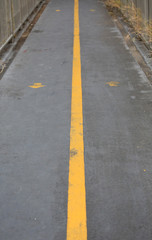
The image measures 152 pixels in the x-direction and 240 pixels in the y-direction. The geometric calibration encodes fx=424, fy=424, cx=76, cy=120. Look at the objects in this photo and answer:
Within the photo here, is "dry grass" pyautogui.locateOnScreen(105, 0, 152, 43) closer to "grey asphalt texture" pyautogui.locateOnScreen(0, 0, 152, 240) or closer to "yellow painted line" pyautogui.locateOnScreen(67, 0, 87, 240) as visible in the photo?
"grey asphalt texture" pyautogui.locateOnScreen(0, 0, 152, 240)

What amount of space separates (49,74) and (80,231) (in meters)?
4.90

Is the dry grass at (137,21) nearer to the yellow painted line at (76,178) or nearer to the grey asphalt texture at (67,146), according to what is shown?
the grey asphalt texture at (67,146)

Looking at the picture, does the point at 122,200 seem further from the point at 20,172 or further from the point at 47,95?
the point at 47,95

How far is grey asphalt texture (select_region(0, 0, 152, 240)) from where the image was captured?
3.67 meters

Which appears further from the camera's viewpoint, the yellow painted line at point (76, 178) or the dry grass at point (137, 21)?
the dry grass at point (137, 21)

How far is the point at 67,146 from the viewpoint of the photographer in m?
5.07

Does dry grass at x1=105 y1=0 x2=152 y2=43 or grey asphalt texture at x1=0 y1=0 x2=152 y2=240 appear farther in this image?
dry grass at x1=105 y1=0 x2=152 y2=43

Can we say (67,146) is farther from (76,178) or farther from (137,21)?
(137,21)

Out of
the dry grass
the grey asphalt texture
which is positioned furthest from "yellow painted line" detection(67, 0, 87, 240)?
the dry grass

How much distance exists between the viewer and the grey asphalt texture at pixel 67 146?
12.0 feet

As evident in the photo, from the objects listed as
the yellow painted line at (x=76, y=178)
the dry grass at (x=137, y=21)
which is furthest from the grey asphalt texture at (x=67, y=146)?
the dry grass at (x=137, y=21)

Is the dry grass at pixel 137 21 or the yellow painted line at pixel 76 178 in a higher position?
the dry grass at pixel 137 21

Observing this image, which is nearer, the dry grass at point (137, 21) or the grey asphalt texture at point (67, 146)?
the grey asphalt texture at point (67, 146)

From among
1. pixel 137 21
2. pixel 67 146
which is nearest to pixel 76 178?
pixel 67 146
